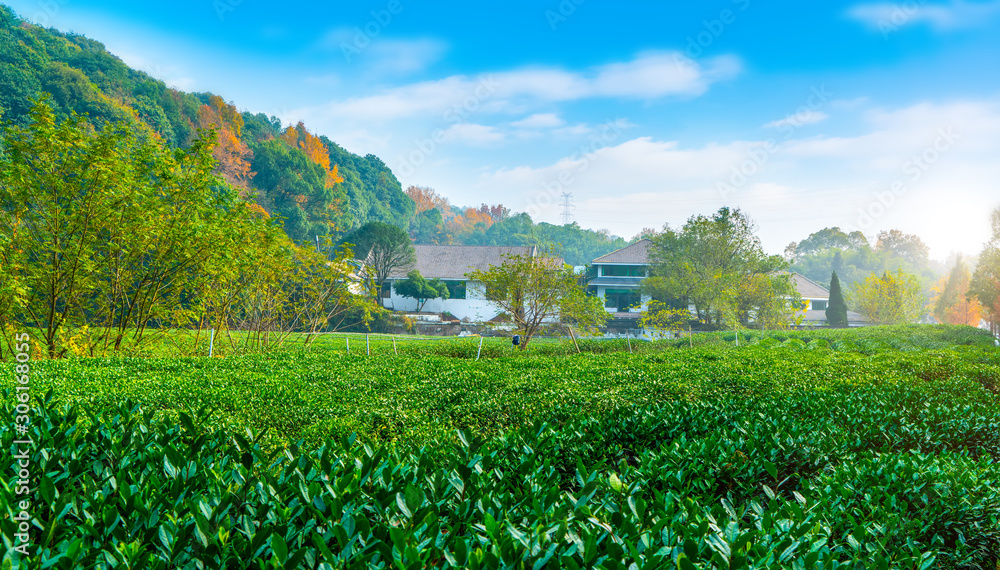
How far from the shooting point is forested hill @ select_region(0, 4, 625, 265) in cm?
2433

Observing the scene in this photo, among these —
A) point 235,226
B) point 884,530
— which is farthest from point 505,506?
point 235,226

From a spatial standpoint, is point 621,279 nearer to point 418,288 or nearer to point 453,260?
point 453,260

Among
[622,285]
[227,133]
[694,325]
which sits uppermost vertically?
[227,133]

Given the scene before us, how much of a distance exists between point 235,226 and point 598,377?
6479 millimetres

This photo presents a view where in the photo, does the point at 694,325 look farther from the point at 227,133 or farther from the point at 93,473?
the point at 227,133

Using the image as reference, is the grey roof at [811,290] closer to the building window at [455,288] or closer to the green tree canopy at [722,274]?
the green tree canopy at [722,274]

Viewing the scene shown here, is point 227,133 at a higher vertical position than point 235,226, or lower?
higher

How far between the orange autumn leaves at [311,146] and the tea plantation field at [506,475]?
118 ft

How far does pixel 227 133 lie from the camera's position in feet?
109

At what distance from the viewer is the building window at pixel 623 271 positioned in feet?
111

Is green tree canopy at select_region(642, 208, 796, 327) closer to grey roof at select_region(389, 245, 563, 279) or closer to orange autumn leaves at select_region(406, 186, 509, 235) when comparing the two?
grey roof at select_region(389, 245, 563, 279)

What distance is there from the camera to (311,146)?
39969 millimetres

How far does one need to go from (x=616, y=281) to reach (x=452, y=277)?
11007 millimetres

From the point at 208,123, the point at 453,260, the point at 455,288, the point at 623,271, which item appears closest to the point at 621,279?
the point at 623,271
